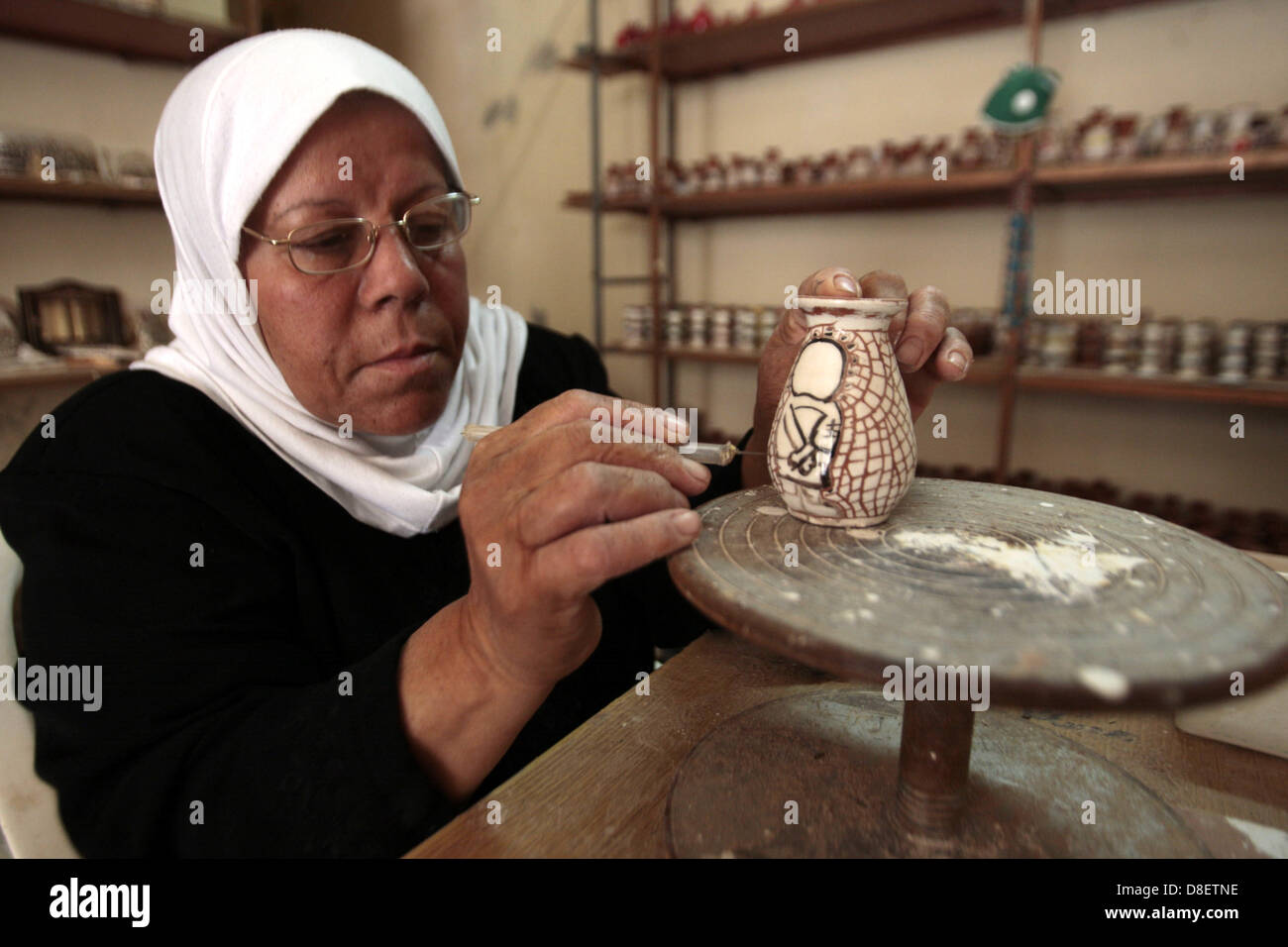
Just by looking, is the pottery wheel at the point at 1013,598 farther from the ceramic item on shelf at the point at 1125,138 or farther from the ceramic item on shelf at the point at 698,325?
the ceramic item on shelf at the point at 698,325

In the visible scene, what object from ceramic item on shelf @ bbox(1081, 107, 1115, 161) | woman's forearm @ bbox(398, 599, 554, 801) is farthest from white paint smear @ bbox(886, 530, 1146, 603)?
ceramic item on shelf @ bbox(1081, 107, 1115, 161)

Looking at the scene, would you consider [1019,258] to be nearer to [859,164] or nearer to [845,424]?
[859,164]

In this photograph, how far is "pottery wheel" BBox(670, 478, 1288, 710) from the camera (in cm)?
43

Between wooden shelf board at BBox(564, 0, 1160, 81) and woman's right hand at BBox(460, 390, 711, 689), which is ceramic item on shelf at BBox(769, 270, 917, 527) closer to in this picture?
woman's right hand at BBox(460, 390, 711, 689)

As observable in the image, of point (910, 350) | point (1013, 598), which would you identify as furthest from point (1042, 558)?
point (910, 350)

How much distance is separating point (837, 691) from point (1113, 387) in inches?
64.2

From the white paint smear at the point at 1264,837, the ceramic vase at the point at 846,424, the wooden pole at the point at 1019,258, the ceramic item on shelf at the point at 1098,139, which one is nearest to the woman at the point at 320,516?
the ceramic vase at the point at 846,424

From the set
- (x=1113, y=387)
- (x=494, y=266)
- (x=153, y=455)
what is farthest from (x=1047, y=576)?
(x=494, y=266)

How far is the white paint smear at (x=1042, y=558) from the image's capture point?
21.6 inches

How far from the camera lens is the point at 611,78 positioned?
3291mm

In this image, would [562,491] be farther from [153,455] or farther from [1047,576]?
[153,455]

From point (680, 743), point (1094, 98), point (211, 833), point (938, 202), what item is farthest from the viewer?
point (938, 202)

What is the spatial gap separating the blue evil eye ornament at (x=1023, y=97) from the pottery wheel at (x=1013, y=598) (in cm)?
143
